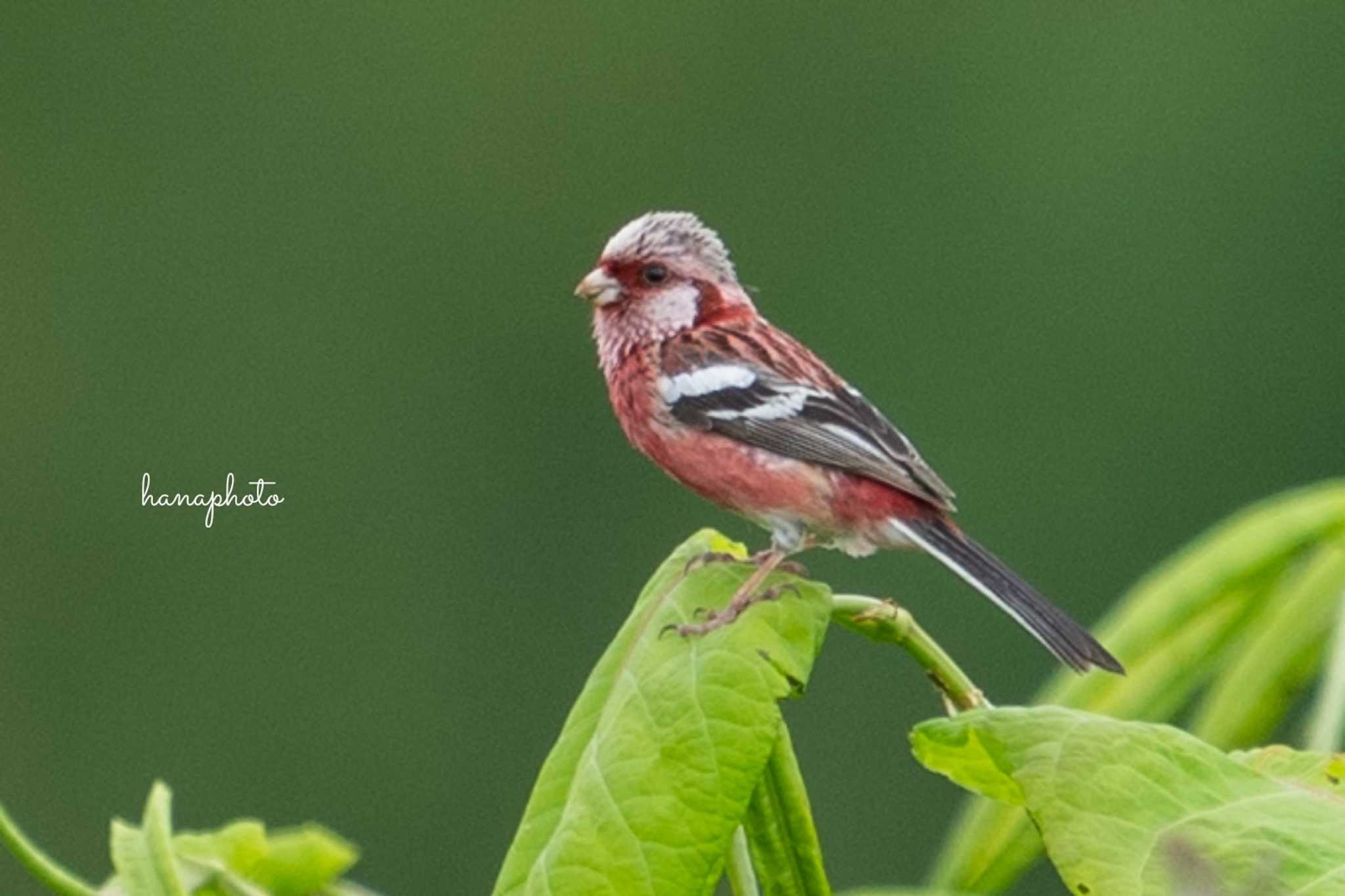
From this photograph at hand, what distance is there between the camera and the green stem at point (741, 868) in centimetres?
253

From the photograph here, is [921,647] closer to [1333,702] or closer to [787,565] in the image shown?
[1333,702]

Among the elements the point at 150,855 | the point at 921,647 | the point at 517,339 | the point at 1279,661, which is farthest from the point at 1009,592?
the point at 517,339

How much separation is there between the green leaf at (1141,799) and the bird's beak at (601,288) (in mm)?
2721

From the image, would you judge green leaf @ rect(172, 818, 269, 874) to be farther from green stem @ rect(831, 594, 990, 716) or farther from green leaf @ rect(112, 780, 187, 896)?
green stem @ rect(831, 594, 990, 716)

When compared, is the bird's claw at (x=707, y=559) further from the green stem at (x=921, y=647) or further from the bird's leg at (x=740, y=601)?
the green stem at (x=921, y=647)

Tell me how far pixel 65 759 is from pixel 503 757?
2986 millimetres

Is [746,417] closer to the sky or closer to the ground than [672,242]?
closer to the ground

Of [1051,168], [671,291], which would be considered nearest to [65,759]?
[1051,168]

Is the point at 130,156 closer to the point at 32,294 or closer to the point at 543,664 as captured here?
the point at 32,294

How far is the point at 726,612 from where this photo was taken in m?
2.87

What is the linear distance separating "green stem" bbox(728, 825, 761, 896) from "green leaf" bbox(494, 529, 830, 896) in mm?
77

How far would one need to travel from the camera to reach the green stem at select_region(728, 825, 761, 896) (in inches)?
99.4

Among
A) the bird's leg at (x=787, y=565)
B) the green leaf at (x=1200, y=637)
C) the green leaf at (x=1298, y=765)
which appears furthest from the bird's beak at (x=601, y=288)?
the green leaf at (x=1298, y=765)

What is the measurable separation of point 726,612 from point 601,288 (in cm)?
237
